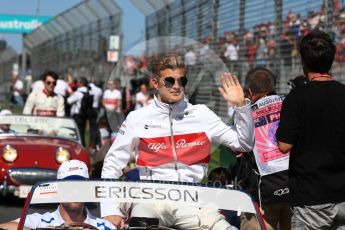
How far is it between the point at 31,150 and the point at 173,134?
7.50m

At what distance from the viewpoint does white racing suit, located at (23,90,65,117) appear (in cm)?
1702

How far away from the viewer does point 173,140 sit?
21.5 feet

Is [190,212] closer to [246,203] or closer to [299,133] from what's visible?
[246,203]

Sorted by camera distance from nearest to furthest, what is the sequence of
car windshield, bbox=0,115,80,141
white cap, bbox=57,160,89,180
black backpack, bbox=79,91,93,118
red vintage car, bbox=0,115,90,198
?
white cap, bbox=57,160,89,180 < red vintage car, bbox=0,115,90,198 < car windshield, bbox=0,115,80,141 < black backpack, bbox=79,91,93,118

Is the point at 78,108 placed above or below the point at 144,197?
below

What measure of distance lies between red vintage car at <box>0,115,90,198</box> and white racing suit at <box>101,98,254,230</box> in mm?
6809

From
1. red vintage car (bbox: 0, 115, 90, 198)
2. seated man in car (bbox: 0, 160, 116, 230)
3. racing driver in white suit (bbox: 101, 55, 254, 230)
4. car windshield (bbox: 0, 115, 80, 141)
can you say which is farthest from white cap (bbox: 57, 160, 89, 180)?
car windshield (bbox: 0, 115, 80, 141)

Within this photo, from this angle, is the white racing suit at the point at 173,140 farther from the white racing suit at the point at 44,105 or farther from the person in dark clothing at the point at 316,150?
the white racing suit at the point at 44,105

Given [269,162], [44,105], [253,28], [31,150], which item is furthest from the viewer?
[253,28]

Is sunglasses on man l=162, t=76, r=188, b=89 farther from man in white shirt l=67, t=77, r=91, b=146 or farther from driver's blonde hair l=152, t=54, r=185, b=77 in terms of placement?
man in white shirt l=67, t=77, r=91, b=146

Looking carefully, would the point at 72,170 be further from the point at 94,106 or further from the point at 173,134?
the point at 94,106

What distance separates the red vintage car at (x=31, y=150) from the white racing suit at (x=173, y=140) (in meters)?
6.81

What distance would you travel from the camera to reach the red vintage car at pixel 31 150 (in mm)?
13383

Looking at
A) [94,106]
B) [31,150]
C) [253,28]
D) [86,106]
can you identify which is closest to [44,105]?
[31,150]
